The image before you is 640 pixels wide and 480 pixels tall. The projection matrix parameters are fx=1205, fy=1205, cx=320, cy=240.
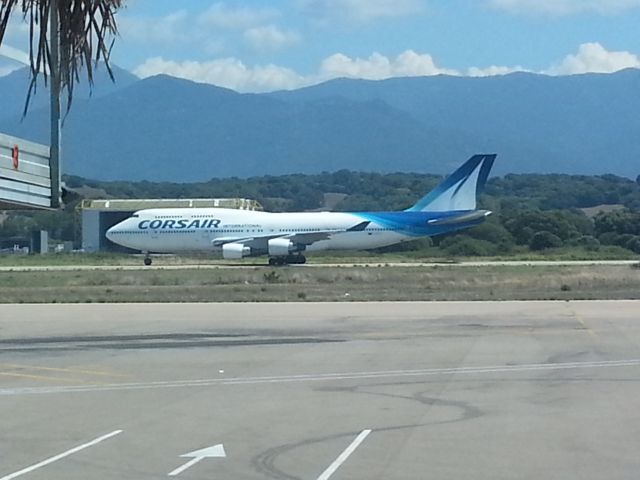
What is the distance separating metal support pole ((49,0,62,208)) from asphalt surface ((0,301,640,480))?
2480 millimetres

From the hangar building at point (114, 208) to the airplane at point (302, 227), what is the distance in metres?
16.2

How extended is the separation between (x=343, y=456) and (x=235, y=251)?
164 feet

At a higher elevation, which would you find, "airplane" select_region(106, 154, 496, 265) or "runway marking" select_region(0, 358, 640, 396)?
"airplane" select_region(106, 154, 496, 265)

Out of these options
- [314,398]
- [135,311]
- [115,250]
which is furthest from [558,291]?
[115,250]

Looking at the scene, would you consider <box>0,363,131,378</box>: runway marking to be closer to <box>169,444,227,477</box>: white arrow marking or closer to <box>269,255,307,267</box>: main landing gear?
<box>169,444,227,477</box>: white arrow marking

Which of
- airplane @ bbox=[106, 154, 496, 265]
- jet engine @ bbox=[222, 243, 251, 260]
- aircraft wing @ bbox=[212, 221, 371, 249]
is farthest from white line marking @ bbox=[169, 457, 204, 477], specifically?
airplane @ bbox=[106, 154, 496, 265]

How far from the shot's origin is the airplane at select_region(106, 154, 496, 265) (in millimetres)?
61719

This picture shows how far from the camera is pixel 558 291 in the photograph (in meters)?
37.6

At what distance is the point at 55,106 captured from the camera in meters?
12.9

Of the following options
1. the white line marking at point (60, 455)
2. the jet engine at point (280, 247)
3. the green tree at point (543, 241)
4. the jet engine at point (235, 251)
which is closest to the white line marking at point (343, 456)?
the white line marking at point (60, 455)

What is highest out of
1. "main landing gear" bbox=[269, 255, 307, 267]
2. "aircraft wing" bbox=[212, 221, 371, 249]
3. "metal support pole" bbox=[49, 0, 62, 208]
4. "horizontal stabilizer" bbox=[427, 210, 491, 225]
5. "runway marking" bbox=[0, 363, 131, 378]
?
"metal support pole" bbox=[49, 0, 62, 208]

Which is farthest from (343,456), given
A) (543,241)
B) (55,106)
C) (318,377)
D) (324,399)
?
(543,241)

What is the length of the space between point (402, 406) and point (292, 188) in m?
177

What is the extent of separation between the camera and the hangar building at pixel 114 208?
3250 inches
